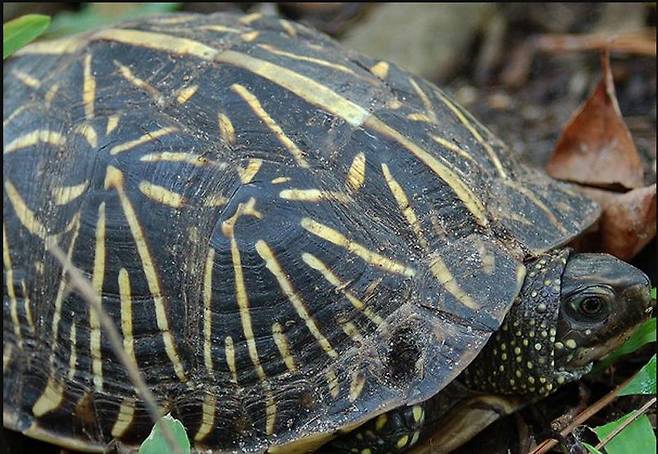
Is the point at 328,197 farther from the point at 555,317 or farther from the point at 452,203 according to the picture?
the point at 555,317

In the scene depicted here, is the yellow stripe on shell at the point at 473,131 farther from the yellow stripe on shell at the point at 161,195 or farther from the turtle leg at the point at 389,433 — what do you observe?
the yellow stripe on shell at the point at 161,195

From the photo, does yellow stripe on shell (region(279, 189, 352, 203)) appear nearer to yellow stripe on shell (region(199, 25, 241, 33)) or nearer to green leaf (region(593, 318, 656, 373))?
yellow stripe on shell (region(199, 25, 241, 33))

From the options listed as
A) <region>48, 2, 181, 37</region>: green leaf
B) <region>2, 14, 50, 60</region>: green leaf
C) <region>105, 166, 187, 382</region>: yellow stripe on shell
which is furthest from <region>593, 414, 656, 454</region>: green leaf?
<region>48, 2, 181, 37</region>: green leaf

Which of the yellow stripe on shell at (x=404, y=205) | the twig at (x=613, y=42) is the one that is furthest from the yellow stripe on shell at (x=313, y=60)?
the twig at (x=613, y=42)

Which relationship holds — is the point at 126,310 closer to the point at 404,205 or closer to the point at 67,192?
the point at 67,192

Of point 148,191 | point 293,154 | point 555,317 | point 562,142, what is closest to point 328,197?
point 293,154

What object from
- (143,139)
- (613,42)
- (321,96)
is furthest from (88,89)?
(613,42)
